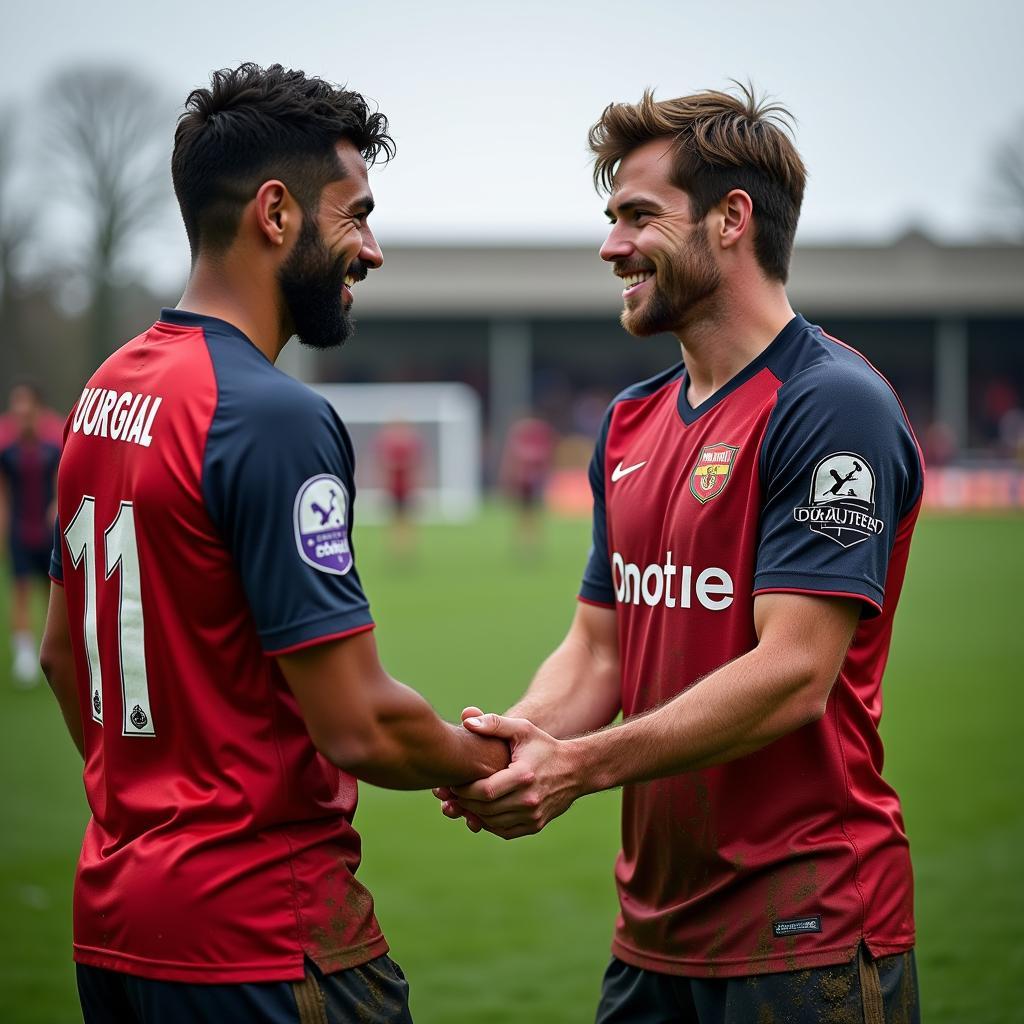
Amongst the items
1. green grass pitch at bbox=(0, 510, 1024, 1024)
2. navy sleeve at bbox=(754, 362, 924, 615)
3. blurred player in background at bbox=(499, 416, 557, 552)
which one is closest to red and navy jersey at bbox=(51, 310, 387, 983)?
navy sleeve at bbox=(754, 362, 924, 615)

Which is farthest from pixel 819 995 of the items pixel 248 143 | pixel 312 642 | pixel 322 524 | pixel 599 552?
pixel 248 143

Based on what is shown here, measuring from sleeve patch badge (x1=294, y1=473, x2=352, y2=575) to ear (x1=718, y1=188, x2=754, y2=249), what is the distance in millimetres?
1265

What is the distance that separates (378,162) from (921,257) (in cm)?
4656

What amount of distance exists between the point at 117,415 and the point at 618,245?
4.41 ft

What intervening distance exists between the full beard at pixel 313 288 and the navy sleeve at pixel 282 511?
0.33 m

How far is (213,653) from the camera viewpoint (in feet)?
7.70

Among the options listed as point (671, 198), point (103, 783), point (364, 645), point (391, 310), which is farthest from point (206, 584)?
point (391, 310)

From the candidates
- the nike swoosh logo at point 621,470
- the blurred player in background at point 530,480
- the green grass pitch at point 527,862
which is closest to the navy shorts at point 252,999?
the nike swoosh logo at point 621,470

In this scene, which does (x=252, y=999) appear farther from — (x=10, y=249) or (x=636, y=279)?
(x=10, y=249)

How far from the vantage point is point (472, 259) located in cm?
4684

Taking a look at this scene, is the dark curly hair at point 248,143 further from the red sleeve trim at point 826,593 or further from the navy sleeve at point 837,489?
the red sleeve trim at point 826,593

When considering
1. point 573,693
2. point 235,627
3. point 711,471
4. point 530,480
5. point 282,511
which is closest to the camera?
point 282,511

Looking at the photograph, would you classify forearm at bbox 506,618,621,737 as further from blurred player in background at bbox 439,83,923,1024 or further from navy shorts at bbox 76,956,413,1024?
navy shorts at bbox 76,956,413,1024

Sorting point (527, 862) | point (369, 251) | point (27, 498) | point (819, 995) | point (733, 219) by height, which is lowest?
point (527, 862)
